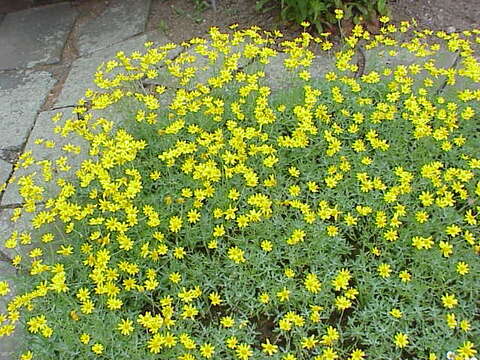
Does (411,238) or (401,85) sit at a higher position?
(401,85)

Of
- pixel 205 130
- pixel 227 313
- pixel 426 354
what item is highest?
pixel 205 130

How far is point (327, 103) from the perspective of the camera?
3041 millimetres

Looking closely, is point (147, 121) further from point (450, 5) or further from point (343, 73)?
point (450, 5)

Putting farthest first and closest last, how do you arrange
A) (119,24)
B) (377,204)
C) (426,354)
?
(119,24) < (377,204) < (426,354)

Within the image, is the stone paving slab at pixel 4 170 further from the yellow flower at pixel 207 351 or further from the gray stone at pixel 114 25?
the yellow flower at pixel 207 351

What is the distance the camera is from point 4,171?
312 centimetres

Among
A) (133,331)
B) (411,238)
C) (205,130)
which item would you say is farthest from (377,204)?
(133,331)

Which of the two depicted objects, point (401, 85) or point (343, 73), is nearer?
point (401, 85)

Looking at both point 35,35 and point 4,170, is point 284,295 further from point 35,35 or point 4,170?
point 35,35

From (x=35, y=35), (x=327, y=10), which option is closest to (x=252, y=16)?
(x=327, y=10)

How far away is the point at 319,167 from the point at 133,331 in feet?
3.85

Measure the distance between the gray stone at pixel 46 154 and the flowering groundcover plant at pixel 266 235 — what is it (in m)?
0.07

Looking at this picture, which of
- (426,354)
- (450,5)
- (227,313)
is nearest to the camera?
(426,354)

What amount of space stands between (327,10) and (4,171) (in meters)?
2.15
